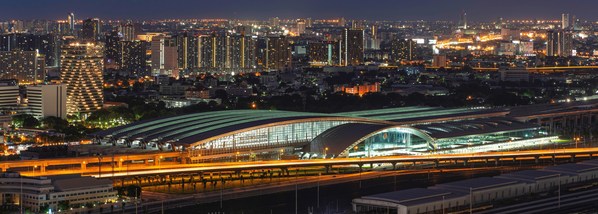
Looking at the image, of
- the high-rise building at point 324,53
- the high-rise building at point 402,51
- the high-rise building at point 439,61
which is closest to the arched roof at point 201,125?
the high-rise building at point 439,61

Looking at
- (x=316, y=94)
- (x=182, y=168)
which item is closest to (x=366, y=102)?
(x=316, y=94)

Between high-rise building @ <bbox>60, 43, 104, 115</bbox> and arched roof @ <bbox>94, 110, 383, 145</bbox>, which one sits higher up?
high-rise building @ <bbox>60, 43, 104, 115</bbox>

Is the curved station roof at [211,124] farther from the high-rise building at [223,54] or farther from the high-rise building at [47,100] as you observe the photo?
the high-rise building at [223,54]

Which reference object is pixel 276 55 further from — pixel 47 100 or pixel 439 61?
pixel 47 100

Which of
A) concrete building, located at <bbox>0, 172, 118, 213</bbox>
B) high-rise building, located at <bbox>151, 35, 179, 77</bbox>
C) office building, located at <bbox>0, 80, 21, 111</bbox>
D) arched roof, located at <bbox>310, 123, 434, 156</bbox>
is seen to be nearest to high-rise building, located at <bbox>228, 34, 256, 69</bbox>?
high-rise building, located at <bbox>151, 35, 179, 77</bbox>

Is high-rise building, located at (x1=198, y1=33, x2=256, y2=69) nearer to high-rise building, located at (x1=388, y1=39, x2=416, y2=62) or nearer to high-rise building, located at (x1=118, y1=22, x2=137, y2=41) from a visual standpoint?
high-rise building, located at (x1=118, y1=22, x2=137, y2=41)

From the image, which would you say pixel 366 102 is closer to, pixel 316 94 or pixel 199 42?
pixel 316 94

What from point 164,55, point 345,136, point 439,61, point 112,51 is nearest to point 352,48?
point 439,61

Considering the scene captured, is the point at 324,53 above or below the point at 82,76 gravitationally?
above
